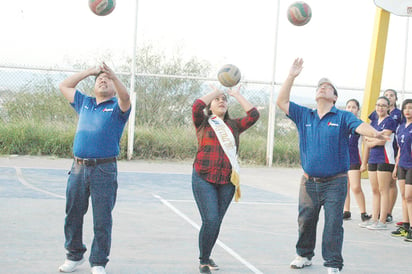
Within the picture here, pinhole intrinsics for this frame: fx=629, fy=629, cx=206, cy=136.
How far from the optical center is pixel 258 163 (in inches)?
734

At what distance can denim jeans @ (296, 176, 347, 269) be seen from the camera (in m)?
6.62

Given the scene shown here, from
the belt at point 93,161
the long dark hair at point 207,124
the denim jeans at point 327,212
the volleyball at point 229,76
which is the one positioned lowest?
the denim jeans at point 327,212

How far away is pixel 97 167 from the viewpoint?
20.6 ft

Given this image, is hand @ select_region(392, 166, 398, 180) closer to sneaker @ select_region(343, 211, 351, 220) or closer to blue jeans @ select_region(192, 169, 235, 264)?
sneaker @ select_region(343, 211, 351, 220)

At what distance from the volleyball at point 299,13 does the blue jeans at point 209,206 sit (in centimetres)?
474

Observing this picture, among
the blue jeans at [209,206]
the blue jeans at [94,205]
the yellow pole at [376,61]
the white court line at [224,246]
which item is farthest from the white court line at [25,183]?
the yellow pole at [376,61]

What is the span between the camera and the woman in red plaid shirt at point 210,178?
6637 mm

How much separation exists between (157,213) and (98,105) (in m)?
3.84

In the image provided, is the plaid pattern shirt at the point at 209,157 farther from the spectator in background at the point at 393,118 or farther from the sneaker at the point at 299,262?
the spectator in background at the point at 393,118

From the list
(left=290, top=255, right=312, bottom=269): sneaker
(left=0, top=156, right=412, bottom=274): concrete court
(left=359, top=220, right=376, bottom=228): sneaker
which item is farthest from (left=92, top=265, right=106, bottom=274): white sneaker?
(left=359, top=220, right=376, bottom=228): sneaker

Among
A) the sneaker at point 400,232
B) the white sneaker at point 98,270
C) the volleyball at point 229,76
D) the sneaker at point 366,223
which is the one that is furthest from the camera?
the sneaker at point 366,223

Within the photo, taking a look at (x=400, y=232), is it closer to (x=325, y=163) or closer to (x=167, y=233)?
(x=325, y=163)

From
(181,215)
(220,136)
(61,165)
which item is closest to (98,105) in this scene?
(220,136)

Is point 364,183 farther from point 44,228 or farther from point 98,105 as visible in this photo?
point 98,105
